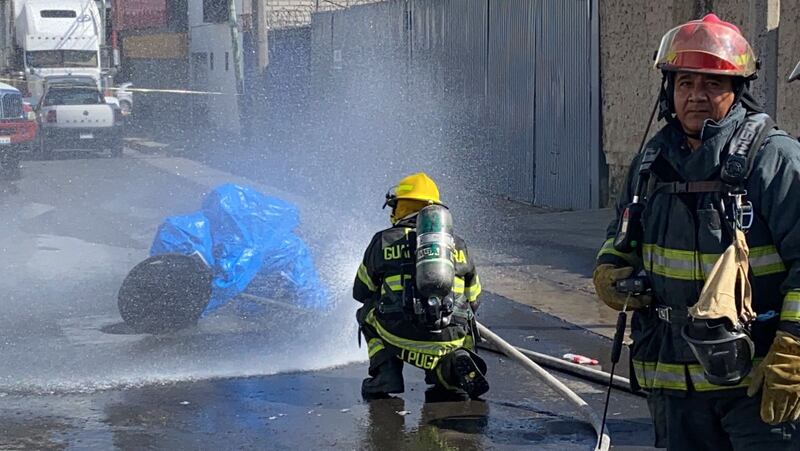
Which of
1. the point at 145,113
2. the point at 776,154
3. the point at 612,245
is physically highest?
the point at 776,154

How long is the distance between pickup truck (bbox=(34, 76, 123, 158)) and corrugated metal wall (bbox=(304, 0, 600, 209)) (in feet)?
25.5

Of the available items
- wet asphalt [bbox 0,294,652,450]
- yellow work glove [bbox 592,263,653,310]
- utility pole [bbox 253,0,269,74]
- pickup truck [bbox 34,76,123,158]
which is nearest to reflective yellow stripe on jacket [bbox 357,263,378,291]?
wet asphalt [bbox 0,294,652,450]

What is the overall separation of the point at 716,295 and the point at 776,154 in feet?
1.39

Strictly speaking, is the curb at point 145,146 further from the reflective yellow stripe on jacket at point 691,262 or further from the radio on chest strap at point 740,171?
the radio on chest strap at point 740,171

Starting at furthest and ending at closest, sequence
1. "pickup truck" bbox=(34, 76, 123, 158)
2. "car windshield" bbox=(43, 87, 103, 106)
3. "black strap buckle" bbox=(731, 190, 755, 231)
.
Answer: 1. "car windshield" bbox=(43, 87, 103, 106)
2. "pickup truck" bbox=(34, 76, 123, 158)
3. "black strap buckle" bbox=(731, 190, 755, 231)

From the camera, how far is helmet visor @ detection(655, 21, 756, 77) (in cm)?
330

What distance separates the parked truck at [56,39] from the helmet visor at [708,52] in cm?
3192

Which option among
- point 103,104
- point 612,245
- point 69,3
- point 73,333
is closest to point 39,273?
point 73,333

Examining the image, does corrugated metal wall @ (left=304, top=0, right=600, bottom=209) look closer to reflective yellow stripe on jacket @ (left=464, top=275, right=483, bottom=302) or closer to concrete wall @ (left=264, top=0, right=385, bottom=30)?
reflective yellow stripe on jacket @ (left=464, top=275, right=483, bottom=302)

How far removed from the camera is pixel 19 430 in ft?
19.7

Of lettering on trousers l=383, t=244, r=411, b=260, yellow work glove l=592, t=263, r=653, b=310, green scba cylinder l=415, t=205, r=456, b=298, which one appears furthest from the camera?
lettering on trousers l=383, t=244, r=411, b=260

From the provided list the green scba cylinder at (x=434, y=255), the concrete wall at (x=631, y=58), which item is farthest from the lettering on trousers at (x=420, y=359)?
the concrete wall at (x=631, y=58)

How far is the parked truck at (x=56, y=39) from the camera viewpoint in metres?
34.2

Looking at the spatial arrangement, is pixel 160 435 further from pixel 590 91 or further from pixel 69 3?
pixel 69 3
